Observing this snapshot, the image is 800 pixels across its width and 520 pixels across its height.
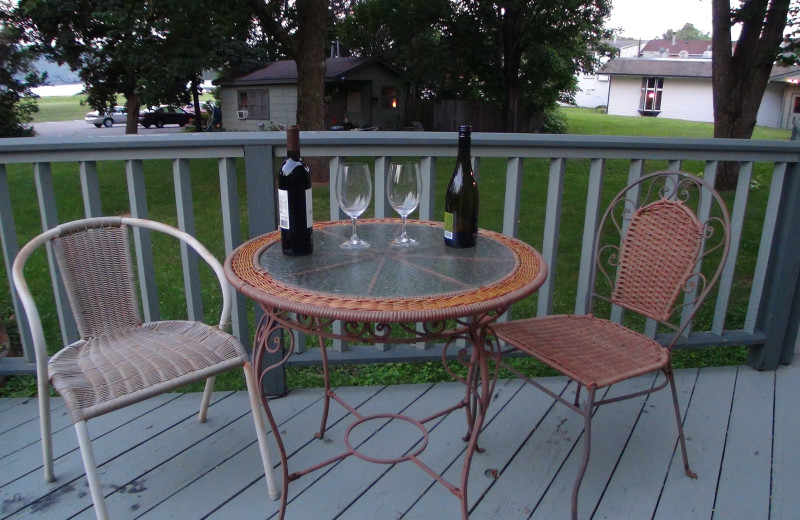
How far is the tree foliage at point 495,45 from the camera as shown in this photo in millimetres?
14891

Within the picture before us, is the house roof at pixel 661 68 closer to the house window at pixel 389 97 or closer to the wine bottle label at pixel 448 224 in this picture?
the house window at pixel 389 97

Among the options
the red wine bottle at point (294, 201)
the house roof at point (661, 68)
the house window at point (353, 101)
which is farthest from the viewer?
the house roof at point (661, 68)

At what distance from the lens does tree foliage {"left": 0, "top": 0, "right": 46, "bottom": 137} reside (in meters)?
11.9

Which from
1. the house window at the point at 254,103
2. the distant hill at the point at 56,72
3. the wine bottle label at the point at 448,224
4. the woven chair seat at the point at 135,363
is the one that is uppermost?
the distant hill at the point at 56,72

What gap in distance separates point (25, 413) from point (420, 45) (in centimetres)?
1565

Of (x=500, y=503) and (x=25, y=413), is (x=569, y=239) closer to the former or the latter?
(x=500, y=503)

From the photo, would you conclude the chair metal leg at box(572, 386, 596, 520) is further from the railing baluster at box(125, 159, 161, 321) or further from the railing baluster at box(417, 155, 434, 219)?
the railing baluster at box(125, 159, 161, 321)

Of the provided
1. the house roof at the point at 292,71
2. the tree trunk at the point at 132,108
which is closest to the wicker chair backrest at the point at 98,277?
the house roof at the point at 292,71

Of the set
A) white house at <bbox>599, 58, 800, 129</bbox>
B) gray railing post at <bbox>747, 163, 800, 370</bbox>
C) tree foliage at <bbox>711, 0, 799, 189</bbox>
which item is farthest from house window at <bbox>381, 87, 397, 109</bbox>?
white house at <bbox>599, 58, 800, 129</bbox>

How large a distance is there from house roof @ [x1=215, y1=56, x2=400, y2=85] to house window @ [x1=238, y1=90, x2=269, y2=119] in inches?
15.5

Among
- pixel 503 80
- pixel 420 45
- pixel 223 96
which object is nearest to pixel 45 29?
pixel 223 96

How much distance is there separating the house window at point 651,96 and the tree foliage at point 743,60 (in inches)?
1352

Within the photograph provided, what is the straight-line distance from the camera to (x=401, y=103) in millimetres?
17391

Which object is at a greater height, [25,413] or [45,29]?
[45,29]
